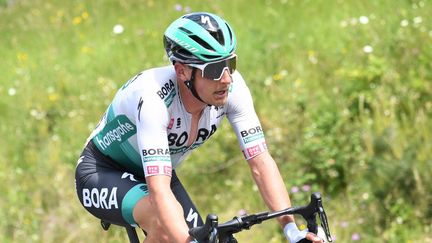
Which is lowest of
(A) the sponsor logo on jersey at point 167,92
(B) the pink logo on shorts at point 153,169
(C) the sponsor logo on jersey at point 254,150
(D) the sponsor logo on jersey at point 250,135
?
(C) the sponsor logo on jersey at point 254,150

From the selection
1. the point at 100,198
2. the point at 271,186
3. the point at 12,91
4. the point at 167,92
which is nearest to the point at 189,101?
the point at 167,92

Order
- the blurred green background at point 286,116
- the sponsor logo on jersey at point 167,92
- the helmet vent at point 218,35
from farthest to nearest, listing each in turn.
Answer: the blurred green background at point 286,116, the sponsor logo on jersey at point 167,92, the helmet vent at point 218,35

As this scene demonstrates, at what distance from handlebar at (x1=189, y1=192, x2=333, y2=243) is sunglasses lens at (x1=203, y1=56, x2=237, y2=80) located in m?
0.83

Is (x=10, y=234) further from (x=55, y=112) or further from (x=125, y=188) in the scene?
(x=125, y=188)

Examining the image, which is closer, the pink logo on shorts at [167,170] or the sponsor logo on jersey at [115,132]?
the pink logo on shorts at [167,170]

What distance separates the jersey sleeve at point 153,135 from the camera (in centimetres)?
467

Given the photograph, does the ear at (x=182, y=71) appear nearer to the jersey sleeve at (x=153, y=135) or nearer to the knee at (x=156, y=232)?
the jersey sleeve at (x=153, y=135)

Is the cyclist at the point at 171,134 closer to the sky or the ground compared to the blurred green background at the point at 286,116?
closer to the sky

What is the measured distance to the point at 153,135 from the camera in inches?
186

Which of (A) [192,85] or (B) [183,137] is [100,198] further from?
(A) [192,85]

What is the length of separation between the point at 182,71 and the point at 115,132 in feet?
2.69

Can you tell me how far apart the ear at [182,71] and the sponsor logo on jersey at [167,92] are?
94 millimetres

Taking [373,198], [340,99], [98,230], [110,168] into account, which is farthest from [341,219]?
[110,168]

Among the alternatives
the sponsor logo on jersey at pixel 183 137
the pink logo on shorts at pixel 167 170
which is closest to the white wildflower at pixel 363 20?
the sponsor logo on jersey at pixel 183 137
